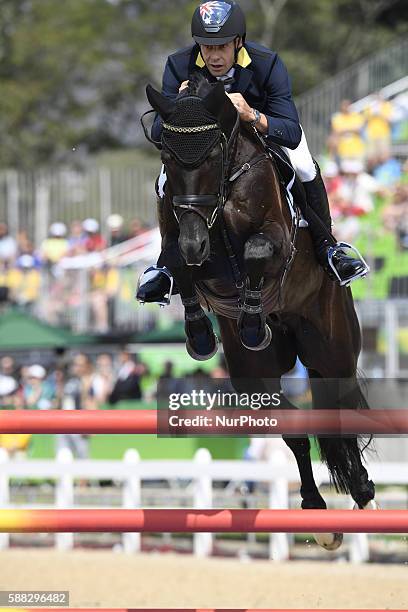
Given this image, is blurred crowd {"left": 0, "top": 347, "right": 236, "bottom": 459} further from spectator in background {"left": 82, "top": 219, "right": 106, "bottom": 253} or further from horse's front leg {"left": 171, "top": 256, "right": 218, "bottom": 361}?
horse's front leg {"left": 171, "top": 256, "right": 218, "bottom": 361}

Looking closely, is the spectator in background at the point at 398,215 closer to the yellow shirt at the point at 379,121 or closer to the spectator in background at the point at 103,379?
the yellow shirt at the point at 379,121

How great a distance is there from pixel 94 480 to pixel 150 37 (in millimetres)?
27466

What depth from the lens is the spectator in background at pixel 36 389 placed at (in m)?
14.2

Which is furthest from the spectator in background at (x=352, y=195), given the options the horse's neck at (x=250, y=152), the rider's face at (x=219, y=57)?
the rider's face at (x=219, y=57)

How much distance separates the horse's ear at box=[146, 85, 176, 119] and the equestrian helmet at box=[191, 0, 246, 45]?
43cm

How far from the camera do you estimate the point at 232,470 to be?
37.7 ft

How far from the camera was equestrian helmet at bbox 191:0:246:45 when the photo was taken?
563 centimetres

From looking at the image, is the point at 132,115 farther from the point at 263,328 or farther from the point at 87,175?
the point at 263,328

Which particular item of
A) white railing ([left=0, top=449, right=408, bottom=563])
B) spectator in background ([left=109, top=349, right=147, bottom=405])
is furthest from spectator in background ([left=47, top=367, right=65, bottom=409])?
white railing ([left=0, top=449, right=408, bottom=563])

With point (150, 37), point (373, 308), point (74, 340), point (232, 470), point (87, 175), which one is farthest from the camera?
point (150, 37)

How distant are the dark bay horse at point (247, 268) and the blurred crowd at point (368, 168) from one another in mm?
7699

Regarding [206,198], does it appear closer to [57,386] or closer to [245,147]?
[245,147]

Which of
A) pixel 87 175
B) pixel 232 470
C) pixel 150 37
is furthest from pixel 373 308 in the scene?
pixel 150 37

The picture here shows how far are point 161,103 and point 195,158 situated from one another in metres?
0.33
